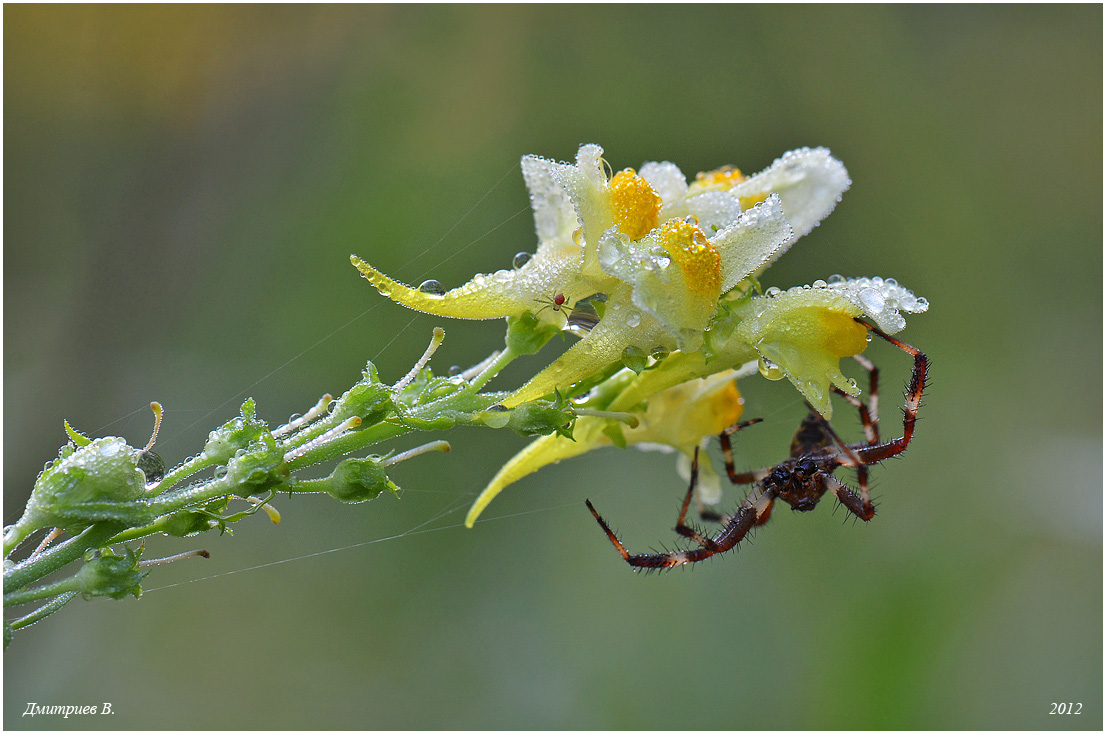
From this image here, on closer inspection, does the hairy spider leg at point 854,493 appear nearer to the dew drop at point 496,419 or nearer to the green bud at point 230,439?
the dew drop at point 496,419

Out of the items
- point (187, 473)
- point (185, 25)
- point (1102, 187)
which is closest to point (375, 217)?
point (185, 25)

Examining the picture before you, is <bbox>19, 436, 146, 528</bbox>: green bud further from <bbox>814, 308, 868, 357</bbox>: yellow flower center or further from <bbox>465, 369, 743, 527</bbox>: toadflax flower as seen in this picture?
<bbox>814, 308, 868, 357</bbox>: yellow flower center

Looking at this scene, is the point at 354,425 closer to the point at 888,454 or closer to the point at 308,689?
the point at 888,454

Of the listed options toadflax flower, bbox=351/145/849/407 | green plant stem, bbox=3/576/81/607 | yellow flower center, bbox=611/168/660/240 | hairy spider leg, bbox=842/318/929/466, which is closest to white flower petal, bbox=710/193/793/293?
toadflax flower, bbox=351/145/849/407

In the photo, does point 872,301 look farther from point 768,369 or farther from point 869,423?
point 869,423

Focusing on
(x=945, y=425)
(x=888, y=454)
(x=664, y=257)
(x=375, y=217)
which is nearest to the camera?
(x=664, y=257)

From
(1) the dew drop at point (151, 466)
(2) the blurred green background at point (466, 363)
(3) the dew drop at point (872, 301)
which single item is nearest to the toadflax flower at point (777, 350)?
(3) the dew drop at point (872, 301)
